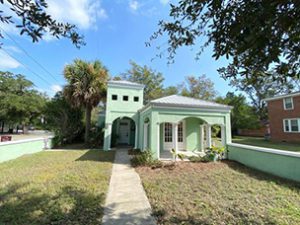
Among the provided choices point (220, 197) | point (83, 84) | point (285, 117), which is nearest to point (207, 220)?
point (220, 197)

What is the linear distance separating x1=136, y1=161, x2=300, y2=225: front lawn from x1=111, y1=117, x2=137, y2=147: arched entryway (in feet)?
36.9

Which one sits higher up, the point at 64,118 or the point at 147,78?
the point at 147,78

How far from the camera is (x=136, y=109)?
16.0m

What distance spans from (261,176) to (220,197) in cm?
329

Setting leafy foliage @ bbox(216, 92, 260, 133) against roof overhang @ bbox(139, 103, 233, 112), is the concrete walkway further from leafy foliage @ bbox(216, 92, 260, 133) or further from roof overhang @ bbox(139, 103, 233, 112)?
leafy foliage @ bbox(216, 92, 260, 133)

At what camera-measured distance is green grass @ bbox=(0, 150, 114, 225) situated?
13.6 ft

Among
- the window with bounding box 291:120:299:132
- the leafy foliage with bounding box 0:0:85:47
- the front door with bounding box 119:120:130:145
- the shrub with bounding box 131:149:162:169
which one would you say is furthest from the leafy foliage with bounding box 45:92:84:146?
the window with bounding box 291:120:299:132

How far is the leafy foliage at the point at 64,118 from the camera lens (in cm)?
1889

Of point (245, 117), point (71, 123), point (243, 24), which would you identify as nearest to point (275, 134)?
point (245, 117)

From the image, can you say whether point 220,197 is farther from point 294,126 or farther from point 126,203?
point 294,126

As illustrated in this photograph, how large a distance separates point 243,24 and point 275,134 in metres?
27.4

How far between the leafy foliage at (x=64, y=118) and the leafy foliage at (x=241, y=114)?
2599cm

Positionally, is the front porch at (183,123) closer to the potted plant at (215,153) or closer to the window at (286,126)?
the potted plant at (215,153)

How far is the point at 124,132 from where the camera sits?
19.8 m
